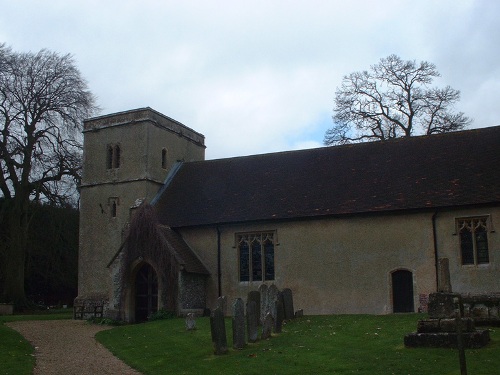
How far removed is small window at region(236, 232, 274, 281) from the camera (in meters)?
25.8

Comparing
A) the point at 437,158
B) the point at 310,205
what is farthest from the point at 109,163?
the point at 437,158

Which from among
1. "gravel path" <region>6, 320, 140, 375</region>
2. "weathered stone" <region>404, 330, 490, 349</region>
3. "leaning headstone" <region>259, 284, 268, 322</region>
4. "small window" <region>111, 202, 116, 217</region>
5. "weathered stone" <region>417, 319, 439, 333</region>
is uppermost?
"small window" <region>111, 202, 116, 217</region>

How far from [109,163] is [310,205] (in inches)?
466

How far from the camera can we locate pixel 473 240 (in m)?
22.5

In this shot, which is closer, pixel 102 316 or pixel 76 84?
pixel 102 316

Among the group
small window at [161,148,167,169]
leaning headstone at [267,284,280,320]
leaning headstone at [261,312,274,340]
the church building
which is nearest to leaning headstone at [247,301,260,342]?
leaning headstone at [261,312,274,340]

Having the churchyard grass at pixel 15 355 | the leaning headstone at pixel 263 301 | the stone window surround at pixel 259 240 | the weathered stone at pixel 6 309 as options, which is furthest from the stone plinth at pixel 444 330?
the weathered stone at pixel 6 309

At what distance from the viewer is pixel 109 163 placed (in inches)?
1254

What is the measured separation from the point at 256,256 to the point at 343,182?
4842 mm

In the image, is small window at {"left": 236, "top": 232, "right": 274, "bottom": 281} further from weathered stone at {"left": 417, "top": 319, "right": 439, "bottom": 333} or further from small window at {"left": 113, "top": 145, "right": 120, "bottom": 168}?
weathered stone at {"left": 417, "top": 319, "right": 439, "bottom": 333}

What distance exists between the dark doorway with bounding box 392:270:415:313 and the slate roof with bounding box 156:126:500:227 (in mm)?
2523

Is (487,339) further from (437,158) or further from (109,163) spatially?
(109,163)

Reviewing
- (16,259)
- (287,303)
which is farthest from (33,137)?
(287,303)

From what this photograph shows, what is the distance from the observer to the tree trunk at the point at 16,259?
35.1 m
